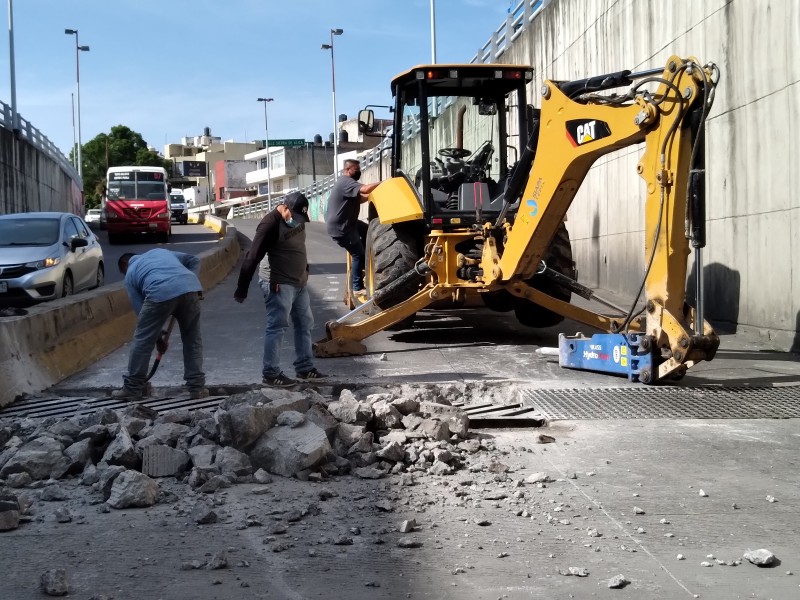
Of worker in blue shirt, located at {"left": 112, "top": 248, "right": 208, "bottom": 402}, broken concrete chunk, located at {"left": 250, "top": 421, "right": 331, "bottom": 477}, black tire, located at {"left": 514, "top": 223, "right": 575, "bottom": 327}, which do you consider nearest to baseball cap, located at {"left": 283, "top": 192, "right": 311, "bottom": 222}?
worker in blue shirt, located at {"left": 112, "top": 248, "right": 208, "bottom": 402}

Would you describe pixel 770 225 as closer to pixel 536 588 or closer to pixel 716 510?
pixel 716 510

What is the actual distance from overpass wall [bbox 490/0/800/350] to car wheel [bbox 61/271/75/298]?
8.59 metres

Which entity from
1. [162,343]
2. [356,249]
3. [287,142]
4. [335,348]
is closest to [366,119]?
[356,249]

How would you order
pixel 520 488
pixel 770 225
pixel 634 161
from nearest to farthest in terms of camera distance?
pixel 520 488
pixel 770 225
pixel 634 161

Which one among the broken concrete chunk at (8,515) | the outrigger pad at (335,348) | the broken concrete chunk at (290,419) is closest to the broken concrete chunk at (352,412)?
the broken concrete chunk at (290,419)

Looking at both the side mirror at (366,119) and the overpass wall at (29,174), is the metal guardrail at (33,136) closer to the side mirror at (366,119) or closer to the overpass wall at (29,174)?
the overpass wall at (29,174)

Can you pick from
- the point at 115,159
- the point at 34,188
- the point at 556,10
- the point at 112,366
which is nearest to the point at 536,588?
the point at 112,366

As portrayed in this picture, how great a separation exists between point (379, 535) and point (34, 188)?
31939 millimetres

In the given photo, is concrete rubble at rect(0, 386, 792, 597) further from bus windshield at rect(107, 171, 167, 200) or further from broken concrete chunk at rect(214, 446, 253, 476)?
bus windshield at rect(107, 171, 167, 200)

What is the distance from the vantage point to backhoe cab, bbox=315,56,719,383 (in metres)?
7.02

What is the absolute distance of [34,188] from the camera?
107 ft

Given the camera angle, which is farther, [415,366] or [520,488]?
[415,366]

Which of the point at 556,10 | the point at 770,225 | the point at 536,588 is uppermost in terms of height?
the point at 556,10

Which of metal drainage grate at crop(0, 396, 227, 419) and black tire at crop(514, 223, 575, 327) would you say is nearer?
metal drainage grate at crop(0, 396, 227, 419)
